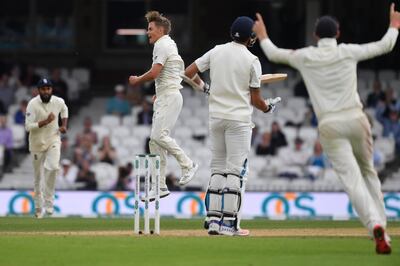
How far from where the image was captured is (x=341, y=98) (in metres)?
12.3

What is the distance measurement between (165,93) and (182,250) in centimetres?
382

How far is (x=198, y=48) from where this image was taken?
1316 inches

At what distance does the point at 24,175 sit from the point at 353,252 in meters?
16.9

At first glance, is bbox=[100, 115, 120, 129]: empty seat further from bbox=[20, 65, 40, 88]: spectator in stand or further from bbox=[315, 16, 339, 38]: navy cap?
bbox=[315, 16, 339, 38]: navy cap

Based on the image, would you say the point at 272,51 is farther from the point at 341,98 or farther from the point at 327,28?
the point at 341,98

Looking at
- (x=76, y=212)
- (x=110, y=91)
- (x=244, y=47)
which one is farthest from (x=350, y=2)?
(x=244, y=47)

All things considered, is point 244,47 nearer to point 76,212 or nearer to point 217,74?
point 217,74

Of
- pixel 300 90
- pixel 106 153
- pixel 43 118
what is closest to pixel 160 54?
pixel 43 118

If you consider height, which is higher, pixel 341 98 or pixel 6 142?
pixel 341 98

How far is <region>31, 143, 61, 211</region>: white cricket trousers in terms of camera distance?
19.6m

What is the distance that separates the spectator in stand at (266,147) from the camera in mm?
28062

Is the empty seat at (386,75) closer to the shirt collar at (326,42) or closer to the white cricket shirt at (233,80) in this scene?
the white cricket shirt at (233,80)

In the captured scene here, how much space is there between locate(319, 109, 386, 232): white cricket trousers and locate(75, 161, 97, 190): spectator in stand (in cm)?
1452

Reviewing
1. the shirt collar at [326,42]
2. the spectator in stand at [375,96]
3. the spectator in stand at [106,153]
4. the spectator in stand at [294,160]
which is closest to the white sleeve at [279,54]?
the shirt collar at [326,42]
